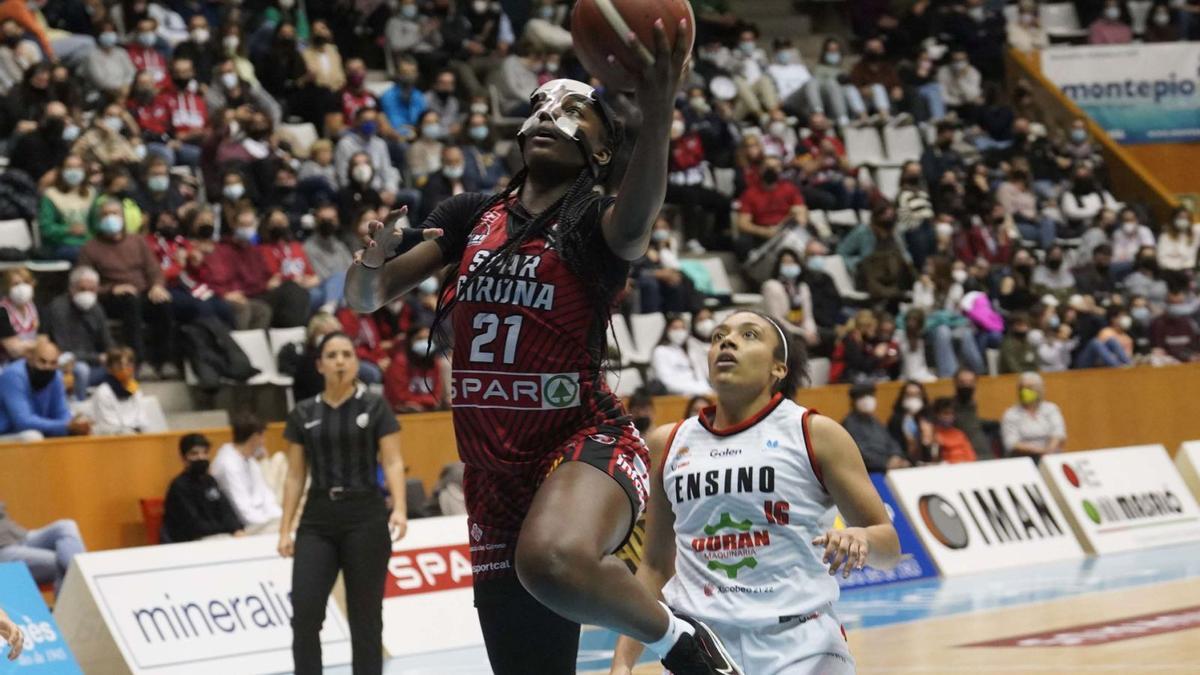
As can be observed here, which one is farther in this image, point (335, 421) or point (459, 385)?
point (335, 421)

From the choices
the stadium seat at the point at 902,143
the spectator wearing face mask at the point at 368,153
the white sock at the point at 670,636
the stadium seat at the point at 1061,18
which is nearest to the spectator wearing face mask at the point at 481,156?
the spectator wearing face mask at the point at 368,153

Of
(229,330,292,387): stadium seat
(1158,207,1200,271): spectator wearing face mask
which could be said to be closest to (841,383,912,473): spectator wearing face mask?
(229,330,292,387): stadium seat

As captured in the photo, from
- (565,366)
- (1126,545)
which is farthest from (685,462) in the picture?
(1126,545)

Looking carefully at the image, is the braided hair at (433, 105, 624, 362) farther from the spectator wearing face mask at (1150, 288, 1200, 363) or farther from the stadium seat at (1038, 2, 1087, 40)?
the stadium seat at (1038, 2, 1087, 40)

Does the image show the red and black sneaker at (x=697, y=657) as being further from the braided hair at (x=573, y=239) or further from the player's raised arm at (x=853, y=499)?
the braided hair at (x=573, y=239)

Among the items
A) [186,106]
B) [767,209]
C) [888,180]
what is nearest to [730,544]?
[186,106]

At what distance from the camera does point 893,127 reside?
930 inches

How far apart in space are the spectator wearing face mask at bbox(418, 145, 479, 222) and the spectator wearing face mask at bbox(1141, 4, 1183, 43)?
14032 mm

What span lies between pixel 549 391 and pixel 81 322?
10.1 meters

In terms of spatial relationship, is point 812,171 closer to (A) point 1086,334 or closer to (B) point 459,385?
(A) point 1086,334

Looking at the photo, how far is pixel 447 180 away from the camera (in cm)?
1777

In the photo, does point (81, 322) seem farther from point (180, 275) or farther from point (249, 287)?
point (249, 287)

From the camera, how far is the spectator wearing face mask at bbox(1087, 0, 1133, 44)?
89.8 feet

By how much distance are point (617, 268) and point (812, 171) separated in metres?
17.4
